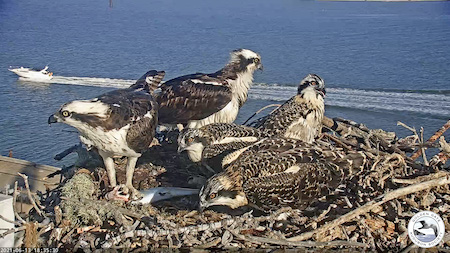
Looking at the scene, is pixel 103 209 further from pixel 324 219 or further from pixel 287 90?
pixel 287 90

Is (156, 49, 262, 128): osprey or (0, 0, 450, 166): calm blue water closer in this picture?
(156, 49, 262, 128): osprey

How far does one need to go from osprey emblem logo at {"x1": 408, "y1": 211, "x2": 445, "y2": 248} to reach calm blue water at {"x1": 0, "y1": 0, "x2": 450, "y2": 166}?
9431 millimetres

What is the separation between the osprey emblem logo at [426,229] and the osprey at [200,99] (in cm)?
324

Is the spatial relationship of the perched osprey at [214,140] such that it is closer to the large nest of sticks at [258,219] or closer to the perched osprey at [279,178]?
the large nest of sticks at [258,219]

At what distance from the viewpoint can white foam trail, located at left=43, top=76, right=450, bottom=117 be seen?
16.7 meters

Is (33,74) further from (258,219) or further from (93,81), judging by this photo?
(258,219)

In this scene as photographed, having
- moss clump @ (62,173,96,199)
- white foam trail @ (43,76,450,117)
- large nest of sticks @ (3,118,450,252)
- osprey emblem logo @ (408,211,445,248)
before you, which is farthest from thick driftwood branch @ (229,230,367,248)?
white foam trail @ (43,76,450,117)

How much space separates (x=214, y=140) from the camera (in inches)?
259

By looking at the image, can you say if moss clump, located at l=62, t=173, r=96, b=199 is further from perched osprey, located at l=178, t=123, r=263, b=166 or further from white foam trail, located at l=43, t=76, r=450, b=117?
white foam trail, located at l=43, t=76, r=450, b=117

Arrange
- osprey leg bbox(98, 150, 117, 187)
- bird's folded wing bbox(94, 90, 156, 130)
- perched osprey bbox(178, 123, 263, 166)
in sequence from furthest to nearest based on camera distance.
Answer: perched osprey bbox(178, 123, 263, 166) < osprey leg bbox(98, 150, 117, 187) < bird's folded wing bbox(94, 90, 156, 130)

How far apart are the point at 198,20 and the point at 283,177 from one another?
103 feet

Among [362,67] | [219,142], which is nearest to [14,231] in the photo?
[219,142]

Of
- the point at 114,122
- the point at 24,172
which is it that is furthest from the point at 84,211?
the point at 24,172

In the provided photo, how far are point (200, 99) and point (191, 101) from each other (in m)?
0.12
